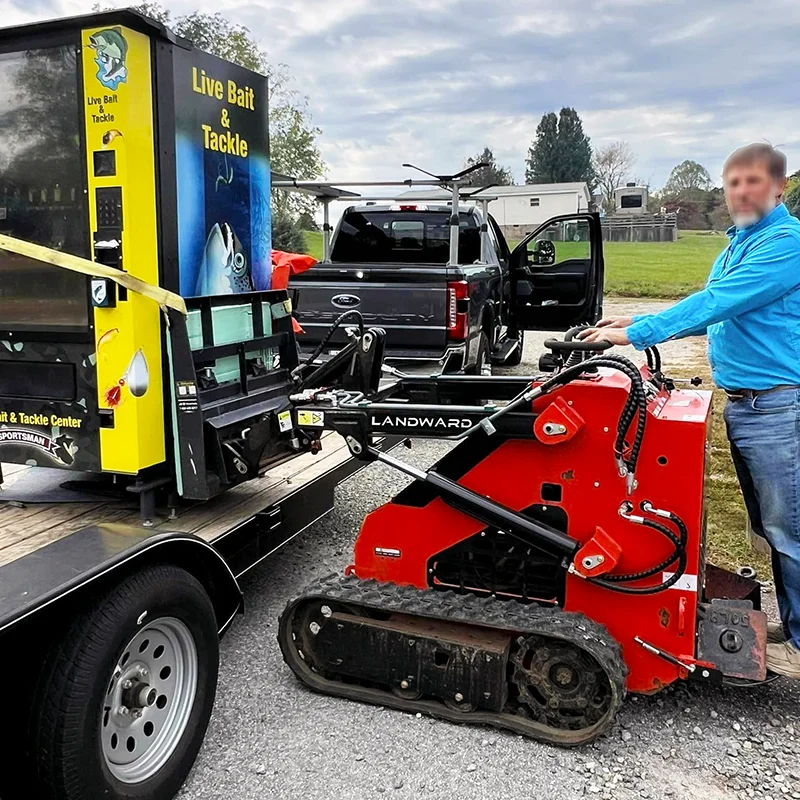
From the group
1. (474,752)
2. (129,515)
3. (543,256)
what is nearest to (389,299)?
(543,256)

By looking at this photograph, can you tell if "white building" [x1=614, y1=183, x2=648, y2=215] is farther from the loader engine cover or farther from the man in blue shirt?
the loader engine cover

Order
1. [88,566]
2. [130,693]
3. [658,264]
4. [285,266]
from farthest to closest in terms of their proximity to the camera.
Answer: [658,264], [285,266], [130,693], [88,566]

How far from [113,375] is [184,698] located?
146cm

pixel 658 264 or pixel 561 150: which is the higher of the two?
pixel 561 150

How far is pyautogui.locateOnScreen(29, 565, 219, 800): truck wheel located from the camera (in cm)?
254

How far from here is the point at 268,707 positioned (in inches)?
141

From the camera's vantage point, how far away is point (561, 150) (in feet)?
292

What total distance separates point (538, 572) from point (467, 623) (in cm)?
42

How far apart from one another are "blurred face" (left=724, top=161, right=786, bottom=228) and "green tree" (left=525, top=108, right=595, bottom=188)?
87.4 m

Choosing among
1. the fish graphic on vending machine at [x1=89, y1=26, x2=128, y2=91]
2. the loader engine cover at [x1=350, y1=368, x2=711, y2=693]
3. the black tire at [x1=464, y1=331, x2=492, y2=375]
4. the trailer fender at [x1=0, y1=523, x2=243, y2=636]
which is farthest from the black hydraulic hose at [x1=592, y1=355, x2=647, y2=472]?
the black tire at [x1=464, y1=331, x2=492, y2=375]

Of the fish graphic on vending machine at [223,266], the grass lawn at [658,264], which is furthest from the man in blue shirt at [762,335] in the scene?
the grass lawn at [658,264]

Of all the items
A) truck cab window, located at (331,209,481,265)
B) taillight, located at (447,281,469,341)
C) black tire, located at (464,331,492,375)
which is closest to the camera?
taillight, located at (447,281,469,341)

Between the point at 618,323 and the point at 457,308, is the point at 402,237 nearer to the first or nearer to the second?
the point at 457,308

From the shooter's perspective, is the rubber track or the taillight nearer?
the rubber track
